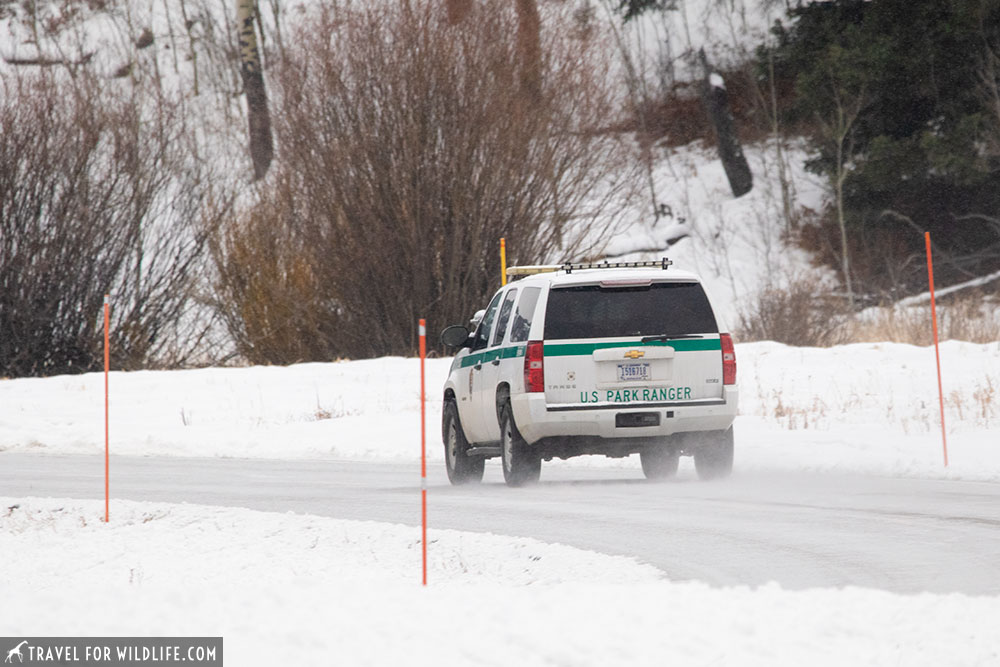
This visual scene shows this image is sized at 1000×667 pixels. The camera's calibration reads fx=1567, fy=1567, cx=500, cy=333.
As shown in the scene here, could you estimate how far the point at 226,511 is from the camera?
13.2 m

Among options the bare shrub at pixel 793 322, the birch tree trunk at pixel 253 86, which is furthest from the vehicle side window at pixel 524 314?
the birch tree trunk at pixel 253 86

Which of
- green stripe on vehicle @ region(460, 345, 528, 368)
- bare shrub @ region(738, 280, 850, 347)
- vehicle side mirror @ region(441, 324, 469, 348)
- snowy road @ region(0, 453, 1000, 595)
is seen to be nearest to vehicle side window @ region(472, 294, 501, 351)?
green stripe on vehicle @ region(460, 345, 528, 368)

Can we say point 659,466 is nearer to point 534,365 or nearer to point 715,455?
point 715,455

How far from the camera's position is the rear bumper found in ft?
46.1

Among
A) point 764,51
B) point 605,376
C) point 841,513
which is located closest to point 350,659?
point 841,513

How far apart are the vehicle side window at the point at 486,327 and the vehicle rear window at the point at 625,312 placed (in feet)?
4.81

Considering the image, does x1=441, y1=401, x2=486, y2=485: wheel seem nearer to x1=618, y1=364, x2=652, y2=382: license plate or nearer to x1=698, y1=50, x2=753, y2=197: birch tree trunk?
x1=618, y1=364, x2=652, y2=382: license plate

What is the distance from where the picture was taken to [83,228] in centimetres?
3509

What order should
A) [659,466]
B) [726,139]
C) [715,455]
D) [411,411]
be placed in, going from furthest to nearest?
1. [726,139]
2. [411,411]
3. [659,466]
4. [715,455]

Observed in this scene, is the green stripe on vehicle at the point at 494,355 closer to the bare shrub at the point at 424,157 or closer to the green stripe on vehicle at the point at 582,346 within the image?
the green stripe on vehicle at the point at 582,346

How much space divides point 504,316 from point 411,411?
29.5ft

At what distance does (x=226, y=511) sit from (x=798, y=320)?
2182 centimetres

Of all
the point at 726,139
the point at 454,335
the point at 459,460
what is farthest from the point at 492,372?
the point at 726,139

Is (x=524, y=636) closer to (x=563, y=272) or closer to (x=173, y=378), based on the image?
(x=563, y=272)
